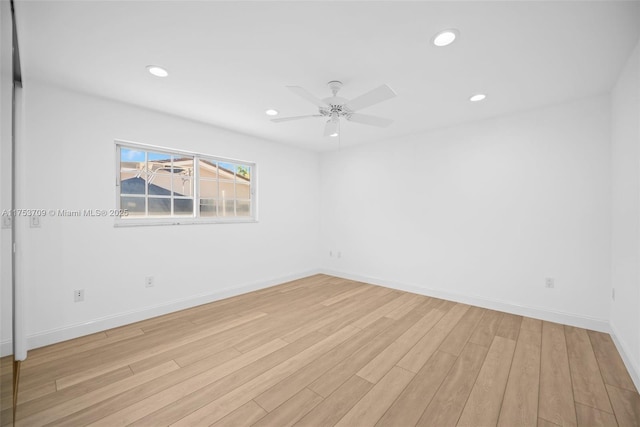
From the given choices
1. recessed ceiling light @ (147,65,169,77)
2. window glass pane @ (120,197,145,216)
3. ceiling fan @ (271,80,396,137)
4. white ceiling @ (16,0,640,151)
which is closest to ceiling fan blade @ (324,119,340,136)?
ceiling fan @ (271,80,396,137)

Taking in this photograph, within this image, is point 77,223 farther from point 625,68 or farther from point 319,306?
point 625,68

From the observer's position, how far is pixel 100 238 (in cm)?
273

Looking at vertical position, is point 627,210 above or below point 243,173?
below

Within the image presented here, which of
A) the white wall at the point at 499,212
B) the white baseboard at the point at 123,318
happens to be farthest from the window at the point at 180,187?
the white wall at the point at 499,212

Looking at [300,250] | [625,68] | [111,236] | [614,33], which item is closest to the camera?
[614,33]

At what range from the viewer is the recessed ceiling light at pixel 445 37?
1.72 meters

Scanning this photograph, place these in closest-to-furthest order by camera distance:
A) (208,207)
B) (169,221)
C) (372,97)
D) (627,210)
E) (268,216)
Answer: (372,97) → (627,210) → (169,221) → (208,207) → (268,216)

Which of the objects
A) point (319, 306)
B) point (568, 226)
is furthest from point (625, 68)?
point (319, 306)

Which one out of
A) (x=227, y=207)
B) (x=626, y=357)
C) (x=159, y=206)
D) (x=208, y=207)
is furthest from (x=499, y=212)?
(x=159, y=206)

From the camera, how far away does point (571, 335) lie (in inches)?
104

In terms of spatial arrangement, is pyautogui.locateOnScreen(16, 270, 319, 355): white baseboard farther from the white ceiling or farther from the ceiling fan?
the ceiling fan

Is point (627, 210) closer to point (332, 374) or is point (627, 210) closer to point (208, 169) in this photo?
point (332, 374)

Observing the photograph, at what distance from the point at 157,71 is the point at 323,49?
1438mm

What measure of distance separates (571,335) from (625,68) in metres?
2.45
